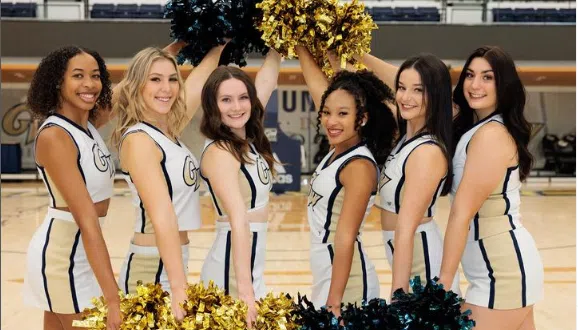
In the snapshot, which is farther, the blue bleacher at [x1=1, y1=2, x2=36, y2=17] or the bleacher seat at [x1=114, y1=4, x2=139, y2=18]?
the bleacher seat at [x1=114, y1=4, x2=139, y2=18]

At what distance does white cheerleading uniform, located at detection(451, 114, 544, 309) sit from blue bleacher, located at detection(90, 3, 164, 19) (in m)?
12.6

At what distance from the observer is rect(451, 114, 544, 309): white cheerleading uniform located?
7.36 feet

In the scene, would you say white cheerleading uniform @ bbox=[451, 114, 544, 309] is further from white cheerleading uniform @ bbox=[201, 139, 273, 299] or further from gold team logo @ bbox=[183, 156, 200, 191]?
gold team logo @ bbox=[183, 156, 200, 191]

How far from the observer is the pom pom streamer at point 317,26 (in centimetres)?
237

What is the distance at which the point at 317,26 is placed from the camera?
241 centimetres

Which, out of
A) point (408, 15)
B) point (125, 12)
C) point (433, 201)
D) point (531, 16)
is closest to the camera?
point (433, 201)

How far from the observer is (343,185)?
226 centimetres

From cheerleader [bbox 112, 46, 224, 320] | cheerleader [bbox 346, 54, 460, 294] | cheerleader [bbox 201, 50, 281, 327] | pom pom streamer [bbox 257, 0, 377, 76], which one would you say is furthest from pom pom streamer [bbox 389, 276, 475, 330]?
pom pom streamer [bbox 257, 0, 377, 76]

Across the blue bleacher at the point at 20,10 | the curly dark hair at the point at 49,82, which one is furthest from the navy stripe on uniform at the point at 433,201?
the blue bleacher at the point at 20,10

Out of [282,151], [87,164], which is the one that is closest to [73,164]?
[87,164]

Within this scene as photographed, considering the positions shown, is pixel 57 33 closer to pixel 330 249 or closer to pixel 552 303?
pixel 552 303

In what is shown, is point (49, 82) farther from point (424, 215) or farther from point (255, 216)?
point (424, 215)

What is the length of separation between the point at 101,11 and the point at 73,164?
505 inches

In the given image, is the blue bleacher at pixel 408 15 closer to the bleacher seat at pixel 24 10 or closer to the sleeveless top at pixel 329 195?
the bleacher seat at pixel 24 10
